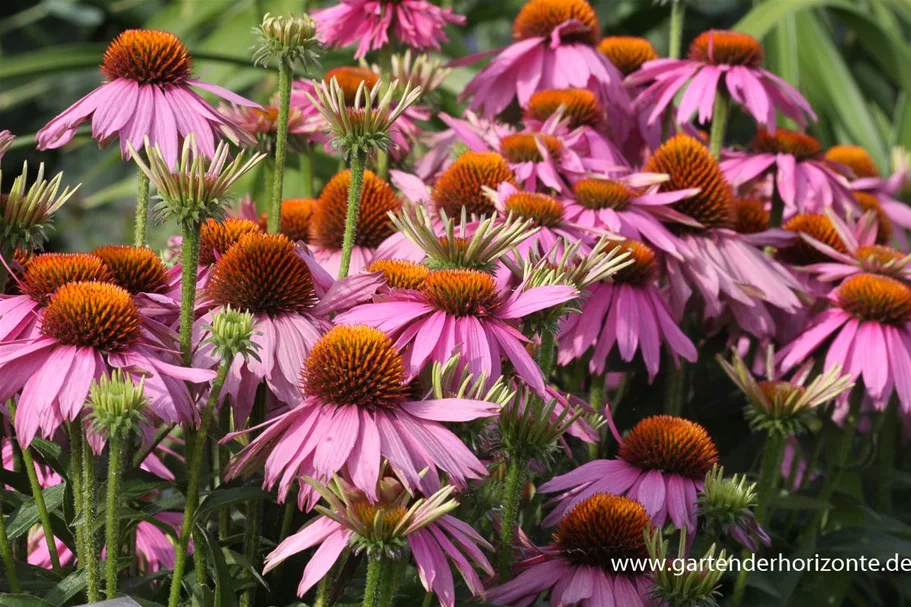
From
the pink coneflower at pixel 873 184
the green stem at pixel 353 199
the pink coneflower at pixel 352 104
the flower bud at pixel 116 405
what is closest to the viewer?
the flower bud at pixel 116 405

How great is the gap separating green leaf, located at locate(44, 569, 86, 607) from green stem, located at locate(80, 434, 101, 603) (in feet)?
0.10

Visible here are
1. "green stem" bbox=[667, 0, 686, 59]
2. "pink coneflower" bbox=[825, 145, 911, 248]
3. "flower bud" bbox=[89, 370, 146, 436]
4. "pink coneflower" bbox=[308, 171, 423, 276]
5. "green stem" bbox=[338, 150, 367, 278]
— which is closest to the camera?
"flower bud" bbox=[89, 370, 146, 436]

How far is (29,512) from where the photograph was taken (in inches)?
34.4

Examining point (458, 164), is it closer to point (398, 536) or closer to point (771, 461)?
point (771, 461)

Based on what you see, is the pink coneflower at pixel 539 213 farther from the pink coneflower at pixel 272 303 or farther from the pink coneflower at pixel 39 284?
the pink coneflower at pixel 39 284

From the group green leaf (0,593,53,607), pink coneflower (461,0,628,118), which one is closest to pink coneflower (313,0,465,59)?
pink coneflower (461,0,628,118)

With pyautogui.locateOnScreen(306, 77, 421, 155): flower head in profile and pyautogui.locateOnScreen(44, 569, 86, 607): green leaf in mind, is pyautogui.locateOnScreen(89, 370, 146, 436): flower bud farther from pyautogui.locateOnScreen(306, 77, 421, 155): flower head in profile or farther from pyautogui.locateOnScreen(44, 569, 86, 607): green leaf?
pyautogui.locateOnScreen(306, 77, 421, 155): flower head in profile

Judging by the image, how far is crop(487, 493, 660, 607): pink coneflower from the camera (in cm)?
86

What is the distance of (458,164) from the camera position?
1226 millimetres

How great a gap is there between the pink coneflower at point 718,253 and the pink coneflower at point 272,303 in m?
0.50

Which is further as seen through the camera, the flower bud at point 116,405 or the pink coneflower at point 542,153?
the pink coneflower at point 542,153

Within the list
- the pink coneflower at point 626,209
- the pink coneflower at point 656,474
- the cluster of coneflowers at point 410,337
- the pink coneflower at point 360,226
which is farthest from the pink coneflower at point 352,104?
the pink coneflower at point 656,474

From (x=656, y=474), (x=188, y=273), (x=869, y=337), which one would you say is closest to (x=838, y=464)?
(x=869, y=337)

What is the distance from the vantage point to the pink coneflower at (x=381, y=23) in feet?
4.65
